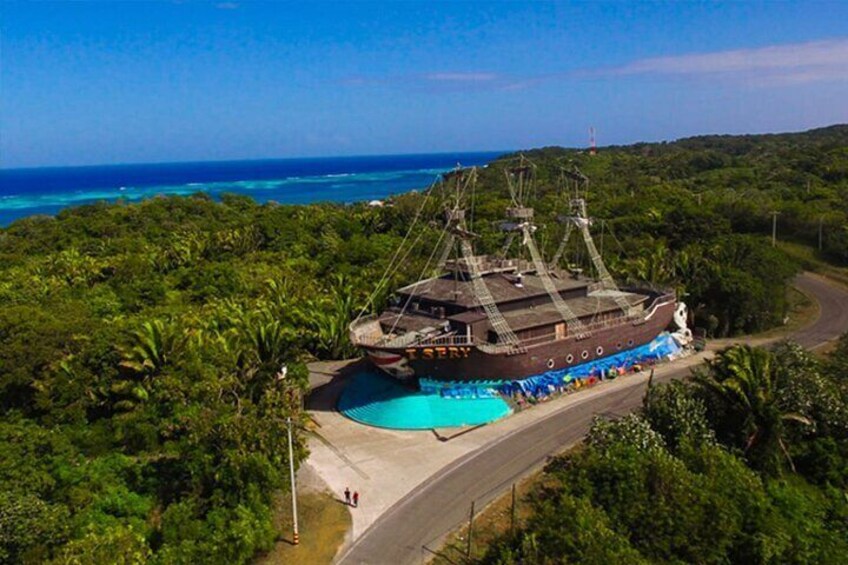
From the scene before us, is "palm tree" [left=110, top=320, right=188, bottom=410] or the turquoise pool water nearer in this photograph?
"palm tree" [left=110, top=320, right=188, bottom=410]

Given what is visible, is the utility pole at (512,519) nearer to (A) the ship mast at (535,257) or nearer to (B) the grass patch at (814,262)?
(A) the ship mast at (535,257)

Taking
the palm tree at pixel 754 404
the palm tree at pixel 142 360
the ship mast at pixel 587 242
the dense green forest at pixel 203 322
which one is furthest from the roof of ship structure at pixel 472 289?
the palm tree at pixel 142 360

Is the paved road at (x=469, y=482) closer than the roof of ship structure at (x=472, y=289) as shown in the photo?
Yes

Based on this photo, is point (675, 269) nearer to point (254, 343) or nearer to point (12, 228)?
point (254, 343)

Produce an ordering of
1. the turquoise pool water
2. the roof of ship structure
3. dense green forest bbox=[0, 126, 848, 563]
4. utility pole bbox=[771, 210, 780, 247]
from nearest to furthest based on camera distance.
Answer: dense green forest bbox=[0, 126, 848, 563] → the turquoise pool water → the roof of ship structure → utility pole bbox=[771, 210, 780, 247]

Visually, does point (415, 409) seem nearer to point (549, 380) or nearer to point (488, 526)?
point (549, 380)

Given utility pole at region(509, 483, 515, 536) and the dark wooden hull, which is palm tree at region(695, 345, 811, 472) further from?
utility pole at region(509, 483, 515, 536)

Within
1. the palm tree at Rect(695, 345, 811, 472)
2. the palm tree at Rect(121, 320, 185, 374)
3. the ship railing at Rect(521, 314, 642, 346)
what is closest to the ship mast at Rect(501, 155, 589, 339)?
the ship railing at Rect(521, 314, 642, 346)
